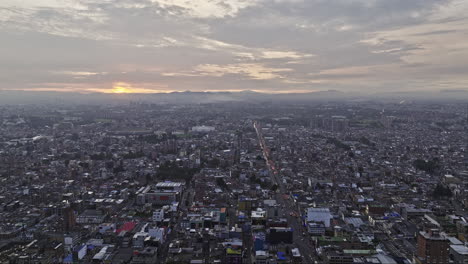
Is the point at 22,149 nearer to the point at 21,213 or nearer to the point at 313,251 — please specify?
the point at 21,213

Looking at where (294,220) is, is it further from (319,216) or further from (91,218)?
(91,218)

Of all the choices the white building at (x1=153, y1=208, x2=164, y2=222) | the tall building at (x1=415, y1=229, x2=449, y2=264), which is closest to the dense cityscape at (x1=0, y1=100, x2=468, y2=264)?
the tall building at (x1=415, y1=229, x2=449, y2=264)

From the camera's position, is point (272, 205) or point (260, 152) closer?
point (272, 205)

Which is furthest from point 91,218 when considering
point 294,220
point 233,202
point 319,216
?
point 319,216

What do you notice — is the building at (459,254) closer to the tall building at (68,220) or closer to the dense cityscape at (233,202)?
the dense cityscape at (233,202)

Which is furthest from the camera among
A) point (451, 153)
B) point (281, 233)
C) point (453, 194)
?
point (451, 153)

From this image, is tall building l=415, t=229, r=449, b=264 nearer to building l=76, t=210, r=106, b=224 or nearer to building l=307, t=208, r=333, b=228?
building l=307, t=208, r=333, b=228

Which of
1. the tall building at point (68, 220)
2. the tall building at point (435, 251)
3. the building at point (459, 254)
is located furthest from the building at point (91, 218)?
the building at point (459, 254)

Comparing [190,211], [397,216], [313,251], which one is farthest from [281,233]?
[397,216]
